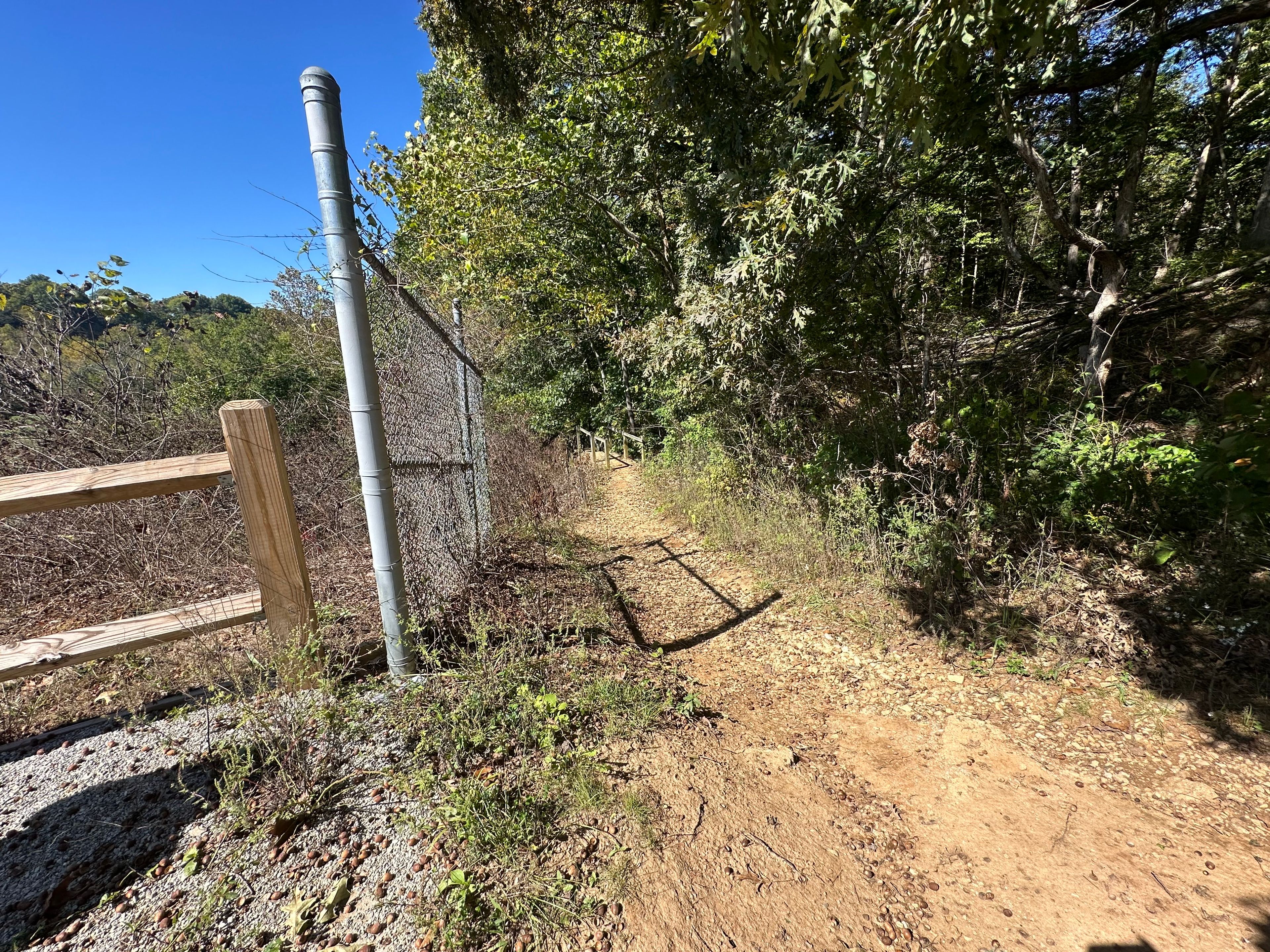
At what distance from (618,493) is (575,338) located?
16.0ft

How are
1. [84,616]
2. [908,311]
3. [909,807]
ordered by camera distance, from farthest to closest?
[908,311], [84,616], [909,807]

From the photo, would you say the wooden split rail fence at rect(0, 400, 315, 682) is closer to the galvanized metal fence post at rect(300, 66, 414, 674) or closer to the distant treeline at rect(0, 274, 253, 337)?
the galvanized metal fence post at rect(300, 66, 414, 674)

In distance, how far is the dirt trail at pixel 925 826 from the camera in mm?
1792

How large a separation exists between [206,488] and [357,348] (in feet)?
2.61

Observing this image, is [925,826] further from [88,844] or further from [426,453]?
[426,453]

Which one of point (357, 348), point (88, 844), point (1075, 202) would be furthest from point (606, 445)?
point (88, 844)

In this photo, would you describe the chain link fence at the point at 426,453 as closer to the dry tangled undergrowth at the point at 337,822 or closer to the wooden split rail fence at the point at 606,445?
the dry tangled undergrowth at the point at 337,822

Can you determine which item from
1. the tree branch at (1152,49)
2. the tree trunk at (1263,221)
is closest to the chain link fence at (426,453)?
the tree branch at (1152,49)

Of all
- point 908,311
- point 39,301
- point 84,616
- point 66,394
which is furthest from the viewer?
point 908,311

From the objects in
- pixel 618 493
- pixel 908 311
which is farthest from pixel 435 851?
pixel 618 493

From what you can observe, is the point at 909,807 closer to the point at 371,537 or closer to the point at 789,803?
the point at 789,803

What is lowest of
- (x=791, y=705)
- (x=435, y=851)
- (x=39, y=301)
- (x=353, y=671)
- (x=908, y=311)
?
(x=791, y=705)

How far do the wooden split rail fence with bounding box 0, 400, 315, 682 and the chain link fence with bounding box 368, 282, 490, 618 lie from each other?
0.57 meters

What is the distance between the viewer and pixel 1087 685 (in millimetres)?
Answer: 3217
